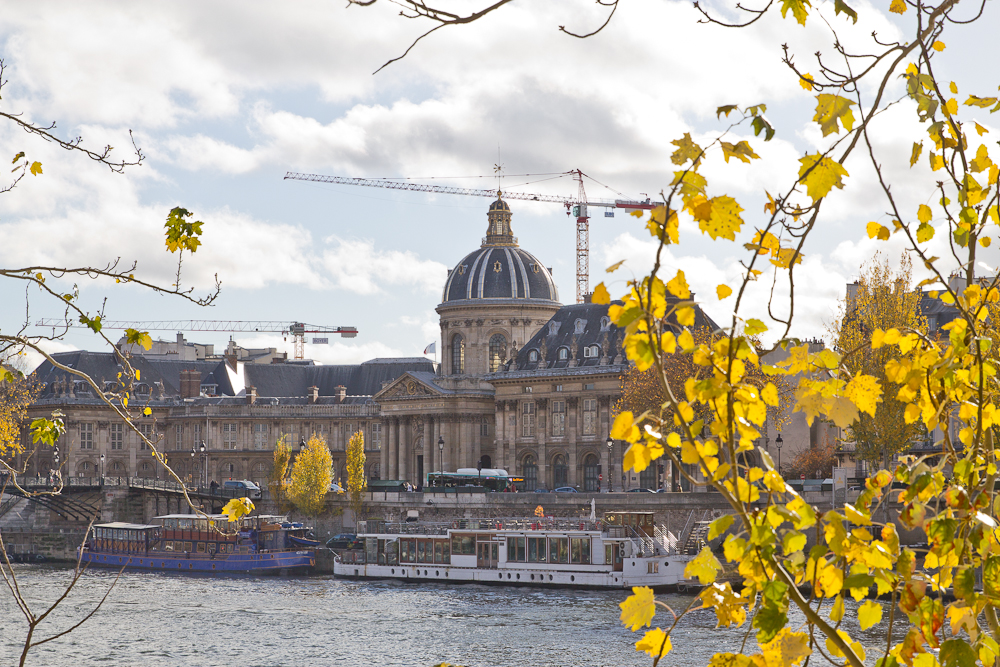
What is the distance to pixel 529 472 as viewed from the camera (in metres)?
105

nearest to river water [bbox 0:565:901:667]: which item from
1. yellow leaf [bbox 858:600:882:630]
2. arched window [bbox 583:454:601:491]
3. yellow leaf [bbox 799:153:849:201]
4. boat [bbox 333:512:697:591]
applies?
boat [bbox 333:512:697:591]

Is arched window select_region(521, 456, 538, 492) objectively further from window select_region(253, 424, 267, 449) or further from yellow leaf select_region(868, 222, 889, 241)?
yellow leaf select_region(868, 222, 889, 241)

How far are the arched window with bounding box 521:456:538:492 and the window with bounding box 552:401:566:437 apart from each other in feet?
12.7

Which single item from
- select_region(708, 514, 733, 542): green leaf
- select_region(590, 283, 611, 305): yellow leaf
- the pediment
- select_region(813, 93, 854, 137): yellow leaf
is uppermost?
the pediment

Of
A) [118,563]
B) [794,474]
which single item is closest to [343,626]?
[118,563]

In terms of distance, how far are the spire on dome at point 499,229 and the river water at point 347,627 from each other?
5778 cm

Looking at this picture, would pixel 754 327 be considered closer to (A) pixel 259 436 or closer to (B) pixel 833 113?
(B) pixel 833 113

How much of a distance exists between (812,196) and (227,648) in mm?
41845

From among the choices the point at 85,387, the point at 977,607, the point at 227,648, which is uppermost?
the point at 85,387

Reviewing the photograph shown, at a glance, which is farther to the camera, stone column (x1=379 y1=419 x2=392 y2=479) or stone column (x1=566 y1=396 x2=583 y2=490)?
stone column (x1=379 y1=419 x2=392 y2=479)

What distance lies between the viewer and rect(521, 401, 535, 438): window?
Result: 104 meters

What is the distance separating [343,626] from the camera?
51.0 m

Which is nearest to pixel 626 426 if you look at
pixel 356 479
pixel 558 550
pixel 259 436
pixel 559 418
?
pixel 558 550

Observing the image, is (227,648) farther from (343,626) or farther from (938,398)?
(938,398)
